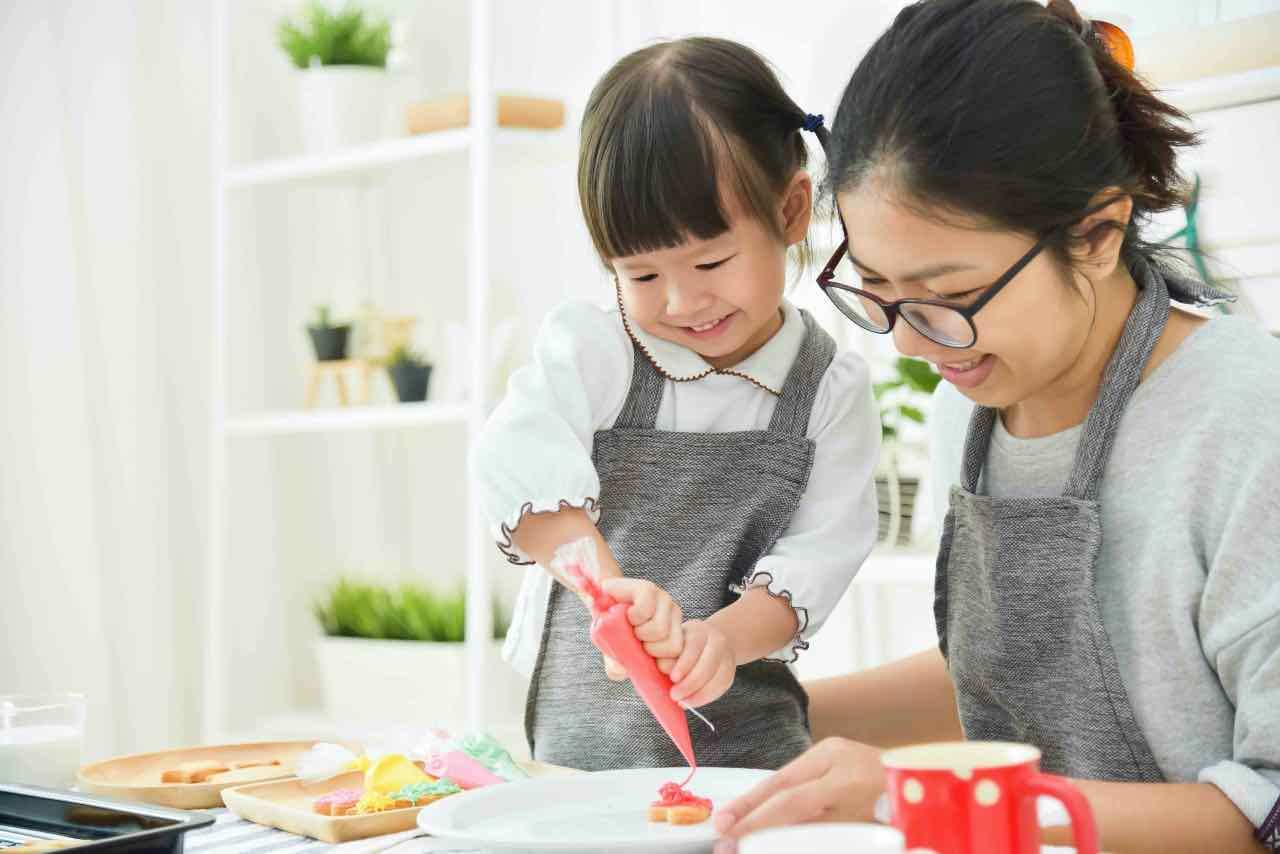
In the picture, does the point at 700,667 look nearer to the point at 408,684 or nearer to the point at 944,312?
the point at 944,312

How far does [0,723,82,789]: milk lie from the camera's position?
112 centimetres

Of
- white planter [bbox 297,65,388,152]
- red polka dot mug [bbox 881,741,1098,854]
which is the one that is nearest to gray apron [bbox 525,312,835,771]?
red polka dot mug [bbox 881,741,1098,854]

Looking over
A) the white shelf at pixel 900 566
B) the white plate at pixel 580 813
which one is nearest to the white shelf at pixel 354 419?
the white shelf at pixel 900 566

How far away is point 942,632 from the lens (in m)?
1.30

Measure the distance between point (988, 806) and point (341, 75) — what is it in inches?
91.3

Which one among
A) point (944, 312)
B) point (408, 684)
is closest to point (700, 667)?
point (944, 312)

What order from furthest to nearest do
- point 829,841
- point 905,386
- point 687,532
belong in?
point 905,386
point 687,532
point 829,841

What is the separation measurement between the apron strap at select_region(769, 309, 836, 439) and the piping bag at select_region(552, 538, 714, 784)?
0.37 m

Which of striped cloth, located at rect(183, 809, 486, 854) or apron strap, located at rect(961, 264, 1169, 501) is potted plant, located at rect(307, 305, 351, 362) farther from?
apron strap, located at rect(961, 264, 1169, 501)

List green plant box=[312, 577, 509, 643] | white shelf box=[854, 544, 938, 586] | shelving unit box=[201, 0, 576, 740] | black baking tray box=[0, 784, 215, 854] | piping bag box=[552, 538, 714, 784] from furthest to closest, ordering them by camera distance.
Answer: green plant box=[312, 577, 509, 643] → shelving unit box=[201, 0, 576, 740] → white shelf box=[854, 544, 938, 586] → piping bag box=[552, 538, 714, 784] → black baking tray box=[0, 784, 215, 854]

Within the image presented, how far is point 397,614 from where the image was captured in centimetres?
257

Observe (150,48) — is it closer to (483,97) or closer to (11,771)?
(483,97)

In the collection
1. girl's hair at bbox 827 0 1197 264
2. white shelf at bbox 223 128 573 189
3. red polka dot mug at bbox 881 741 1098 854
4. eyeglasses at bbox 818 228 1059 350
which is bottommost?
red polka dot mug at bbox 881 741 1098 854

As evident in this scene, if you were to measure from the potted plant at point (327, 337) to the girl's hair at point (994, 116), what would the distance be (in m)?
1.81
